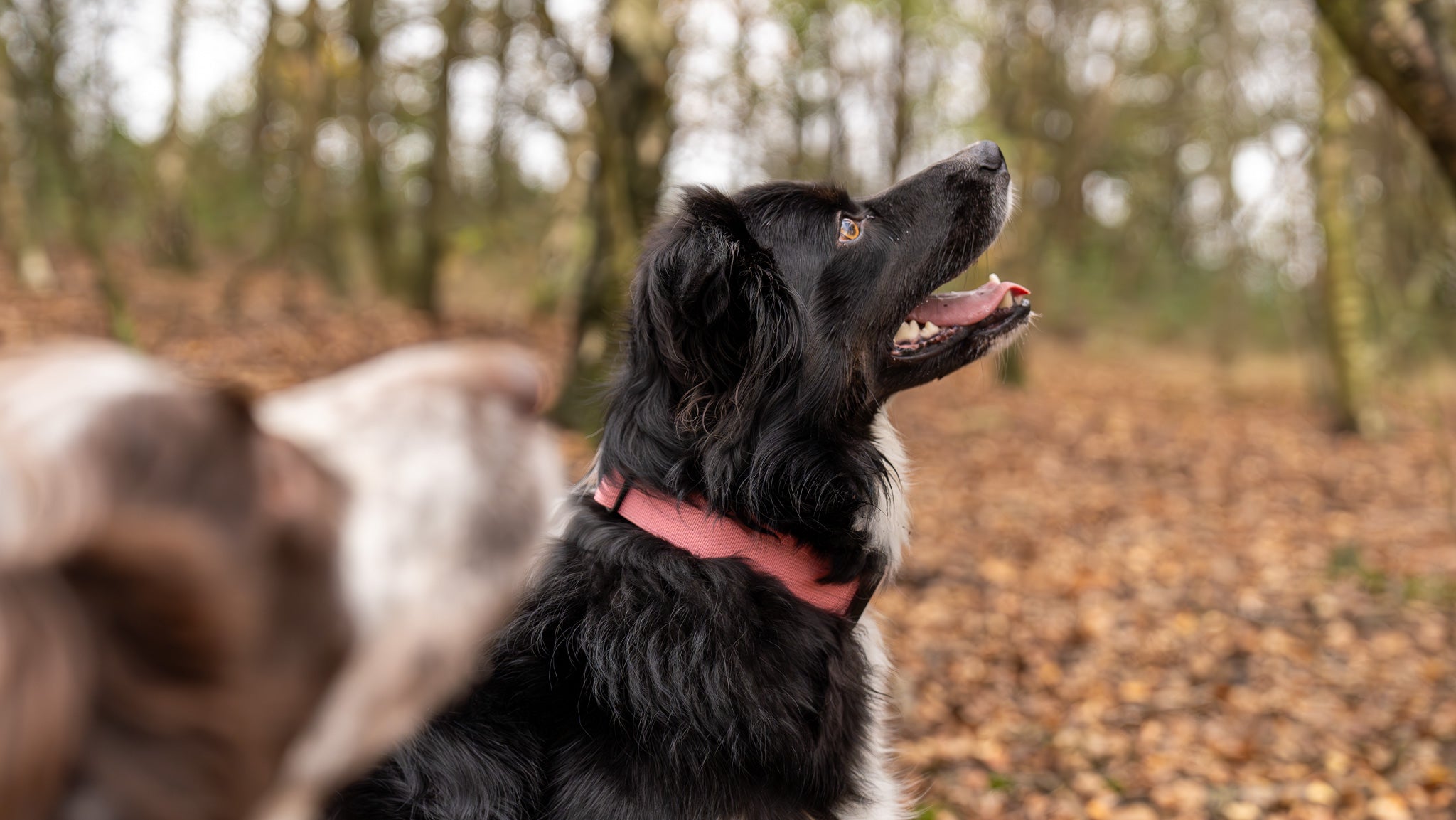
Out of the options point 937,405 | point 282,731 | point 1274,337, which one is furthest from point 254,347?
point 1274,337

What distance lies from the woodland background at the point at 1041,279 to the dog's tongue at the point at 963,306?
41cm

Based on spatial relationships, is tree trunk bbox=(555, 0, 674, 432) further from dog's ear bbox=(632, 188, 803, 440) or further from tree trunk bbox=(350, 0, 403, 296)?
tree trunk bbox=(350, 0, 403, 296)

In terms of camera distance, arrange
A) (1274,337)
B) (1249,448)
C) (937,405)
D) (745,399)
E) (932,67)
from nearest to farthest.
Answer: (745,399) < (1249,448) < (937,405) < (932,67) < (1274,337)

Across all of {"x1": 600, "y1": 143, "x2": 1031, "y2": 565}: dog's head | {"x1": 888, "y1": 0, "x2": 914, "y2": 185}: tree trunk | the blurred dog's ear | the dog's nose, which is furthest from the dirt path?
{"x1": 888, "y1": 0, "x2": 914, "y2": 185}: tree trunk

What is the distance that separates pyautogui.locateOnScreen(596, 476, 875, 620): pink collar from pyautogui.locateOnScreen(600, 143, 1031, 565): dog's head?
53mm

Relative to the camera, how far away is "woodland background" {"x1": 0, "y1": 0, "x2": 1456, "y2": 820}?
4590 mm

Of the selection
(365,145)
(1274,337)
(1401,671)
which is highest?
(365,145)

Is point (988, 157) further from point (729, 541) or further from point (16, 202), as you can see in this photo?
point (16, 202)

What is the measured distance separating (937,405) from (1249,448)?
3798 mm

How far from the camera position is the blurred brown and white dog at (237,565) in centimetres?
105

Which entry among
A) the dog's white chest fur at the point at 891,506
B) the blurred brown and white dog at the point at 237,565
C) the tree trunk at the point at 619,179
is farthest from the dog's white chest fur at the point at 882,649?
the tree trunk at the point at 619,179

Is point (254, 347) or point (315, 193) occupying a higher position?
point (315, 193)

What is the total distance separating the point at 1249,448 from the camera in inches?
452

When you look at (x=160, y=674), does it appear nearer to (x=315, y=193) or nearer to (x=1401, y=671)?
(x=1401, y=671)
